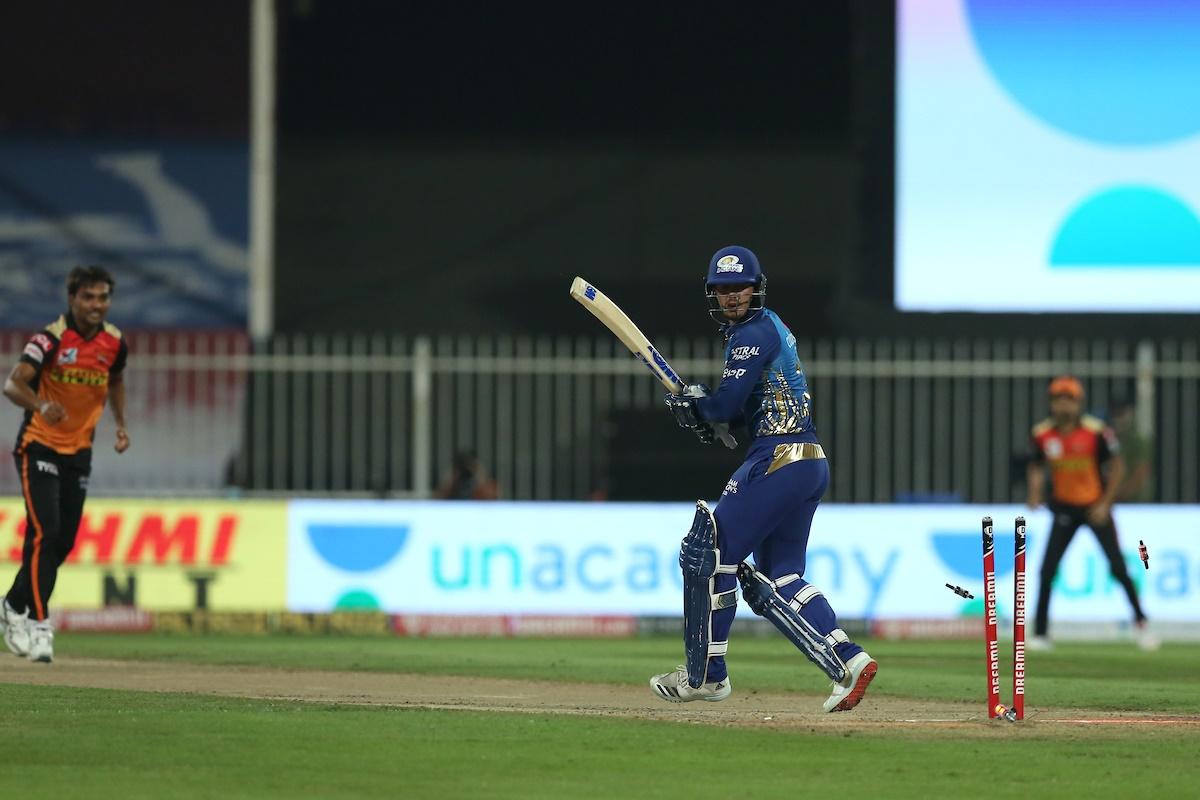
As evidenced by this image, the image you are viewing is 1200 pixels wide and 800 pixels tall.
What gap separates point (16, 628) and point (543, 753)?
5.39 m

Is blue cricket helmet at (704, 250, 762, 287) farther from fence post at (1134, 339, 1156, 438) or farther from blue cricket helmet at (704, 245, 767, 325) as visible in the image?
fence post at (1134, 339, 1156, 438)

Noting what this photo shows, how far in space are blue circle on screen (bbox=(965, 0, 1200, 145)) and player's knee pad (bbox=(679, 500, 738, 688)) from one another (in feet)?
49.1

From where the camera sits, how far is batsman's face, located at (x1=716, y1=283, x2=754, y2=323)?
11000 mm

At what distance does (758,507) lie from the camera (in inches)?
428

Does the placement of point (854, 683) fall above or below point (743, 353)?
below

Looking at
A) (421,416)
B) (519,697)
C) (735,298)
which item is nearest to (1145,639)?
(421,416)

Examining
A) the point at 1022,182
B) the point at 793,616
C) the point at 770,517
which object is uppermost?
the point at 1022,182

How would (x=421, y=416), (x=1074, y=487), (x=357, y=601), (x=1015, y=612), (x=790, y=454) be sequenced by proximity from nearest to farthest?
(x=1015, y=612) < (x=790, y=454) < (x=1074, y=487) < (x=357, y=601) < (x=421, y=416)

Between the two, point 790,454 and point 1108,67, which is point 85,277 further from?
point 1108,67

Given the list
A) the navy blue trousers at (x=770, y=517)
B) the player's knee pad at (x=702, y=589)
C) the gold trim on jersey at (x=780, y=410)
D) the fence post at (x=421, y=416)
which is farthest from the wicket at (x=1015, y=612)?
the fence post at (x=421, y=416)

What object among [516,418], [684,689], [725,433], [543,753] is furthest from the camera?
[516,418]

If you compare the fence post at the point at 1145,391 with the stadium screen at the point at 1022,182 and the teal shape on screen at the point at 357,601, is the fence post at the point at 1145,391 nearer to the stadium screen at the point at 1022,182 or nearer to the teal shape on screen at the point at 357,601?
the stadium screen at the point at 1022,182

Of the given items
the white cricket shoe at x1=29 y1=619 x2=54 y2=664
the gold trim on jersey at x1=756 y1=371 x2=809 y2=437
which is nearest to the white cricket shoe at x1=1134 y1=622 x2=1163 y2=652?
the gold trim on jersey at x1=756 y1=371 x2=809 y2=437

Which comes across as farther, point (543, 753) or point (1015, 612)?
point (1015, 612)
